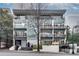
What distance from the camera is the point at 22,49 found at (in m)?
7.18

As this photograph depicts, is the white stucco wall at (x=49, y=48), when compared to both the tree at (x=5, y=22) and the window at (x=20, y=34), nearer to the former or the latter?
the window at (x=20, y=34)

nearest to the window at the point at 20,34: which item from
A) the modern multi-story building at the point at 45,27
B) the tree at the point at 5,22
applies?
the modern multi-story building at the point at 45,27

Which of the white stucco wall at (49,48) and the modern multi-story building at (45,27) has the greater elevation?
the modern multi-story building at (45,27)

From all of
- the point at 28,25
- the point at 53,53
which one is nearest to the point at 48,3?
the point at 28,25

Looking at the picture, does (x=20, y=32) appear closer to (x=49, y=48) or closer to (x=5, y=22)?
(x=5, y=22)

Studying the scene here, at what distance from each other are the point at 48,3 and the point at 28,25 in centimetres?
79

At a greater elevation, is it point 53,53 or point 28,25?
point 28,25

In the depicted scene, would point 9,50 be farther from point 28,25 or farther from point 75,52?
point 75,52

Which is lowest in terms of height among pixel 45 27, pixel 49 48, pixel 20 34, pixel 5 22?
pixel 49 48

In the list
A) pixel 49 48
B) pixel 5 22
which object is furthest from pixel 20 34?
pixel 49 48

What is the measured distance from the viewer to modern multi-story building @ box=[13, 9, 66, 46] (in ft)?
23.3

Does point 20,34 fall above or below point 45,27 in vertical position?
below

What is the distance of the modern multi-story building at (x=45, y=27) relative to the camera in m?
7.10

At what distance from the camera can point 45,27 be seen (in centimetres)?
712
